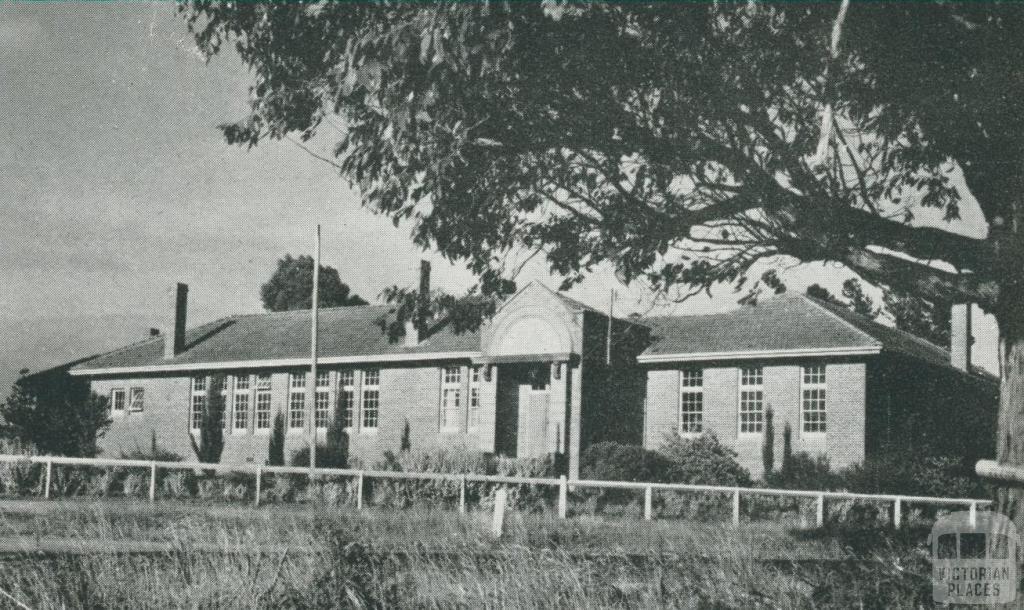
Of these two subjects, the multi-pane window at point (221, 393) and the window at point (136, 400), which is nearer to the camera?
the multi-pane window at point (221, 393)

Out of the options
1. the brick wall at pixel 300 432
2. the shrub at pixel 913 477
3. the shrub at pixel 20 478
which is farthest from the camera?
the brick wall at pixel 300 432

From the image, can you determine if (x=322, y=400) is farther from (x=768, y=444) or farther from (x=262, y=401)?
(x=768, y=444)

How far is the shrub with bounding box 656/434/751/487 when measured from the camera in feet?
84.8

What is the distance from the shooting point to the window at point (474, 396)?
106 feet

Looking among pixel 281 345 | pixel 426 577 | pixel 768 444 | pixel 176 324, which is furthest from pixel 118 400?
pixel 426 577

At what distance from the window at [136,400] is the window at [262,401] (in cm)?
639

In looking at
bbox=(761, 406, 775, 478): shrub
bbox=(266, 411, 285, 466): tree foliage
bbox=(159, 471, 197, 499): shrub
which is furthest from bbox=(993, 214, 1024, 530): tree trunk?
bbox=(266, 411, 285, 466): tree foliage

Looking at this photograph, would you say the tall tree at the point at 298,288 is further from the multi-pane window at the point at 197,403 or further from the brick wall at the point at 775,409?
the brick wall at the point at 775,409

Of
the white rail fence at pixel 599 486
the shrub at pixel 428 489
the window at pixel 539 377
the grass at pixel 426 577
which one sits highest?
the window at pixel 539 377

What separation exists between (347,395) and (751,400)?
14661 millimetres

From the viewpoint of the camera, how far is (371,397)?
35125 millimetres

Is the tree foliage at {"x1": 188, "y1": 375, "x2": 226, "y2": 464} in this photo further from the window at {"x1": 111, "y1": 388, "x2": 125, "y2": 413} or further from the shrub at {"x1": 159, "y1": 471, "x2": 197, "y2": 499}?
the shrub at {"x1": 159, "y1": 471, "x2": 197, "y2": 499}

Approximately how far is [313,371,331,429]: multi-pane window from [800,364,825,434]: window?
1689 centimetres

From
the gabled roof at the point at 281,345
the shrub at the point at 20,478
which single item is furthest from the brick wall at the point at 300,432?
the shrub at the point at 20,478
